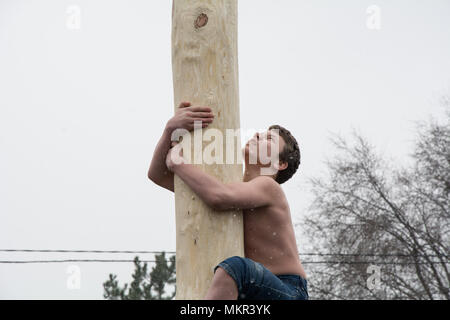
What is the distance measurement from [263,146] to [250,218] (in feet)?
1.72

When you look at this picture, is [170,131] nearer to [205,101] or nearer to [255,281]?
[205,101]

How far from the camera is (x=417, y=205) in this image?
17.9 m

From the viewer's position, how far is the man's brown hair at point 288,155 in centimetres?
345

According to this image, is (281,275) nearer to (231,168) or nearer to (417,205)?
(231,168)

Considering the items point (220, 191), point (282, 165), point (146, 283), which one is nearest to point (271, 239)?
point (220, 191)

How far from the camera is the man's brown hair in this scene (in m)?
3.45

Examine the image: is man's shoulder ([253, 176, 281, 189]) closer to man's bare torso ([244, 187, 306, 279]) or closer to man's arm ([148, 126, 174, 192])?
man's bare torso ([244, 187, 306, 279])

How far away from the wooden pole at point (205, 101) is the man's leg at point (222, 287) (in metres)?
0.12

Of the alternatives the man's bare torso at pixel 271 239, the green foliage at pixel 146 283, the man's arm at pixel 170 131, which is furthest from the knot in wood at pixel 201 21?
the green foliage at pixel 146 283

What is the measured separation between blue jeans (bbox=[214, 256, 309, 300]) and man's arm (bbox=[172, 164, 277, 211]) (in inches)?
11.0

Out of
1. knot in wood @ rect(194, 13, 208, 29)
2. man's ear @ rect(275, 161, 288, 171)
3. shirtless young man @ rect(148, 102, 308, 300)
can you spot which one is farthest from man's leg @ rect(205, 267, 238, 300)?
knot in wood @ rect(194, 13, 208, 29)

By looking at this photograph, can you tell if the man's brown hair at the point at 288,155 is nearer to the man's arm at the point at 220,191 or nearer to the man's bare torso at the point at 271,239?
the man's bare torso at the point at 271,239

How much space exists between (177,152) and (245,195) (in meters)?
0.41
